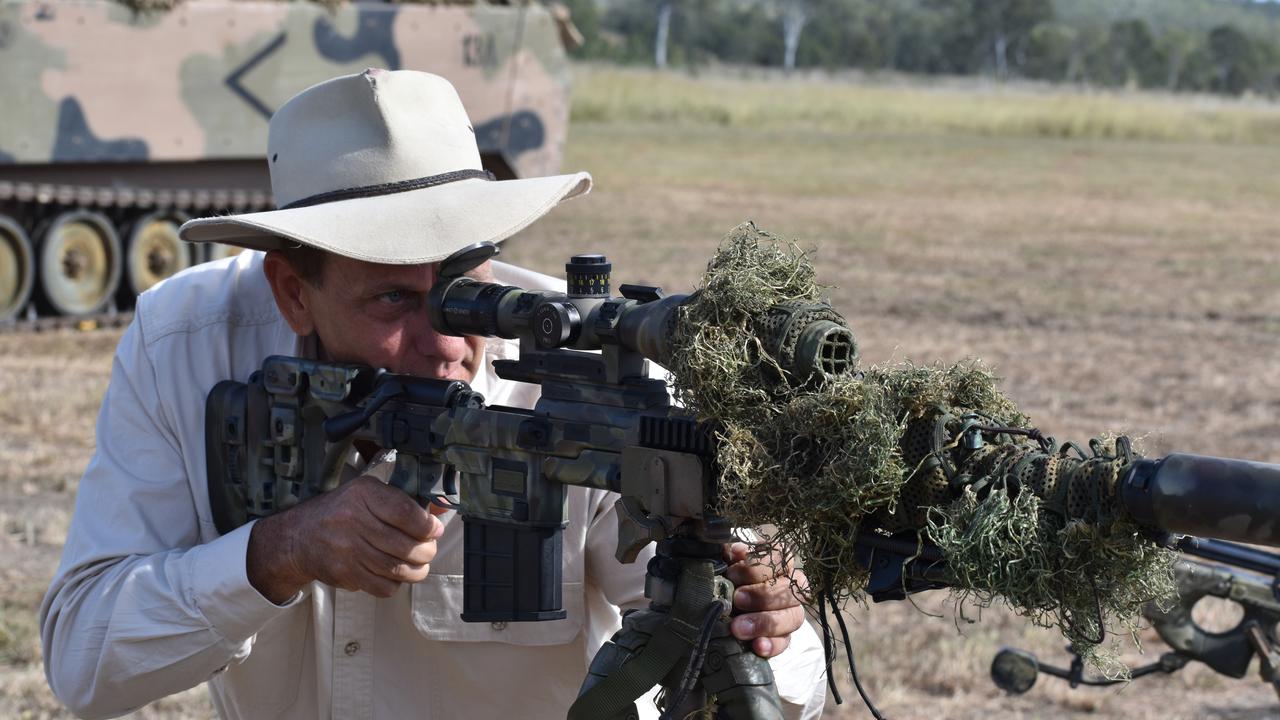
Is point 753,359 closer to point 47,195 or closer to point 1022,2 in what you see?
point 47,195

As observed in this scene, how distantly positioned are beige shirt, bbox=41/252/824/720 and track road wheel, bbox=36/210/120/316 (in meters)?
9.95

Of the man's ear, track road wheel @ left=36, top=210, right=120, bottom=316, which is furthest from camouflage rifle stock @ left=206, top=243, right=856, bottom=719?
track road wheel @ left=36, top=210, right=120, bottom=316

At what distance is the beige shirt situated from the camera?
3443 millimetres

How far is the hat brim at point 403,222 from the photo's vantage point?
10.7 feet

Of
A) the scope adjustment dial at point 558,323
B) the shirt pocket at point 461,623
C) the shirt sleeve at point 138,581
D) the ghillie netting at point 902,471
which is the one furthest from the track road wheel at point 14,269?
the ghillie netting at point 902,471

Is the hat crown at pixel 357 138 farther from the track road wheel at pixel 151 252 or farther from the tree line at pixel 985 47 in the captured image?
the tree line at pixel 985 47

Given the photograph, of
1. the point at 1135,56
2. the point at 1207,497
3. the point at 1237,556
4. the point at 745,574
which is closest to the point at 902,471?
the point at 1207,497

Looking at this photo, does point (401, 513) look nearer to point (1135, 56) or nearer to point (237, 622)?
point (237, 622)

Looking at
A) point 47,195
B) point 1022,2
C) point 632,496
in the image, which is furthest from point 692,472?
point 1022,2

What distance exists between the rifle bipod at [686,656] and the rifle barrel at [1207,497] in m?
0.80

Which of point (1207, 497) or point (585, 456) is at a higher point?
point (1207, 497)

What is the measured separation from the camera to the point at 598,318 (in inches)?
110

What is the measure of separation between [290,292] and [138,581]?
2.24 feet

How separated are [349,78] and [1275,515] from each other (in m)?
2.23
